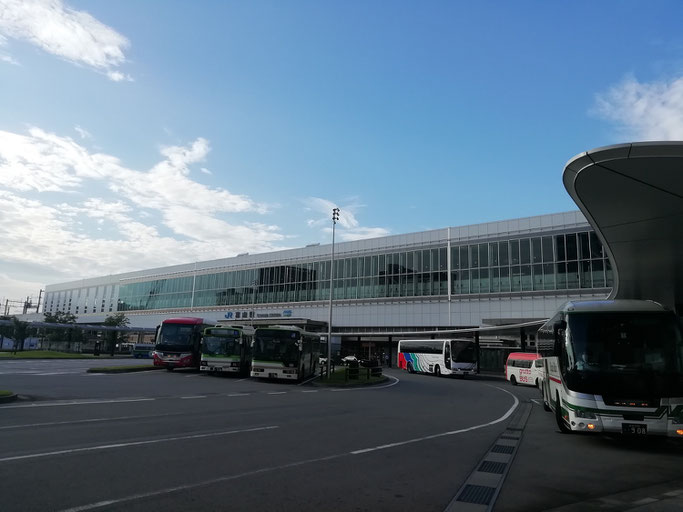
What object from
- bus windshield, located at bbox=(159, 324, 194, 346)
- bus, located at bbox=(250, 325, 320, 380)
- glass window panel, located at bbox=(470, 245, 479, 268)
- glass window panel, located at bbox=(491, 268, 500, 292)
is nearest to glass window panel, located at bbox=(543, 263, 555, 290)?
glass window panel, located at bbox=(491, 268, 500, 292)

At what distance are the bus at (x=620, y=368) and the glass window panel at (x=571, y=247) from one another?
4021 centimetres

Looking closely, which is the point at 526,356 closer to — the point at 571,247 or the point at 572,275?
the point at 572,275

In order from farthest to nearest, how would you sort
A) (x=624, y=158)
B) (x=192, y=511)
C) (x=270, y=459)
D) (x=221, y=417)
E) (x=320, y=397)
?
1. (x=320, y=397)
2. (x=221, y=417)
3. (x=624, y=158)
4. (x=270, y=459)
5. (x=192, y=511)

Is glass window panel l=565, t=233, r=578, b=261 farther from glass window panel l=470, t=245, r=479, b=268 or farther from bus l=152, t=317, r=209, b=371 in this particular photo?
bus l=152, t=317, r=209, b=371

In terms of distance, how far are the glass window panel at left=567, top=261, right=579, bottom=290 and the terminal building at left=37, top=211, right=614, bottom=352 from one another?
0.10 metres

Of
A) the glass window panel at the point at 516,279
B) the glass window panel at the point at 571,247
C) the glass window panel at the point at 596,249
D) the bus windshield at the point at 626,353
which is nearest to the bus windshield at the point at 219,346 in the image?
the bus windshield at the point at 626,353

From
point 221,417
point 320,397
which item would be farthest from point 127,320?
point 221,417

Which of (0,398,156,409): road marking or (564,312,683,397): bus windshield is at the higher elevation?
(564,312,683,397): bus windshield

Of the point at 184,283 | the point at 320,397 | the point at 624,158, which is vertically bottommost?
the point at 320,397

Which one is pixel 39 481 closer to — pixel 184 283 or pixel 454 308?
pixel 454 308

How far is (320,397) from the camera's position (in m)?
19.9

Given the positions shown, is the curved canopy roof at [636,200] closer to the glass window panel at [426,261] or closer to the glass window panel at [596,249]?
the glass window panel at [596,249]

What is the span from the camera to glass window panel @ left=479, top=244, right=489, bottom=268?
54681mm

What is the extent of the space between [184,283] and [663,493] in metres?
87.4
